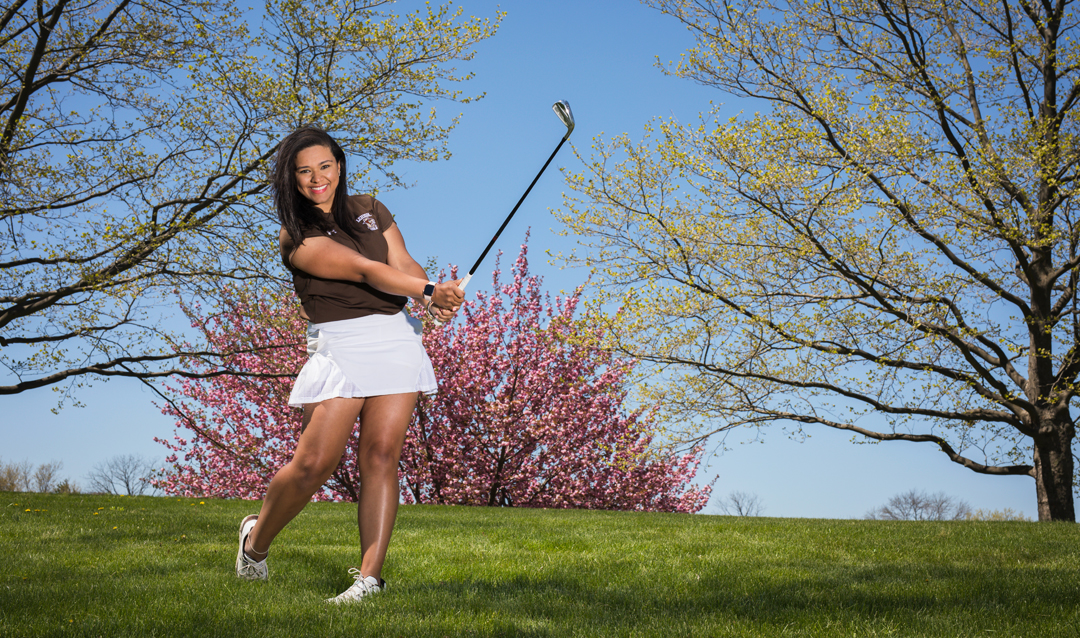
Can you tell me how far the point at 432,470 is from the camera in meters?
16.3

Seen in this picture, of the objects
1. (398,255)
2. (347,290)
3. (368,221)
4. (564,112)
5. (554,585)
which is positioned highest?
(564,112)

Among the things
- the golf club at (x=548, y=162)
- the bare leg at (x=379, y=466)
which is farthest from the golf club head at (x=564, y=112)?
the bare leg at (x=379, y=466)

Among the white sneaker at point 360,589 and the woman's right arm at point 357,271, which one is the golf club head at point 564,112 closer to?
the woman's right arm at point 357,271

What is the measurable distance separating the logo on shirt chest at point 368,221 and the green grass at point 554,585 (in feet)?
5.60

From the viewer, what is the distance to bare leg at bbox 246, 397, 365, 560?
3381mm

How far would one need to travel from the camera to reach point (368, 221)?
3.68m

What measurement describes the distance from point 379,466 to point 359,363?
0.50 m

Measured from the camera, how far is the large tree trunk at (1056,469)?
12422mm

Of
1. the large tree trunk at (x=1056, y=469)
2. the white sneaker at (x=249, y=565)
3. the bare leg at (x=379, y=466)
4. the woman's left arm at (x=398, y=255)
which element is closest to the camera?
the bare leg at (x=379, y=466)

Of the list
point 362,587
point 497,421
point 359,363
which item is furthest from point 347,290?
point 497,421

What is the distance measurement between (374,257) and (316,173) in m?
0.46

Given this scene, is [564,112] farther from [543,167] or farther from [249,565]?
[249,565]

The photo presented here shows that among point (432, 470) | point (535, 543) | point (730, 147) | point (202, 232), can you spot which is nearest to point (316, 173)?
point (535, 543)

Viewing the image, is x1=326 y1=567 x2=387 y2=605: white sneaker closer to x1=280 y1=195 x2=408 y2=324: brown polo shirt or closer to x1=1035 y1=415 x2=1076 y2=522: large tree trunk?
x1=280 y1=195 x2=408 y2=324: brown polo shirt
